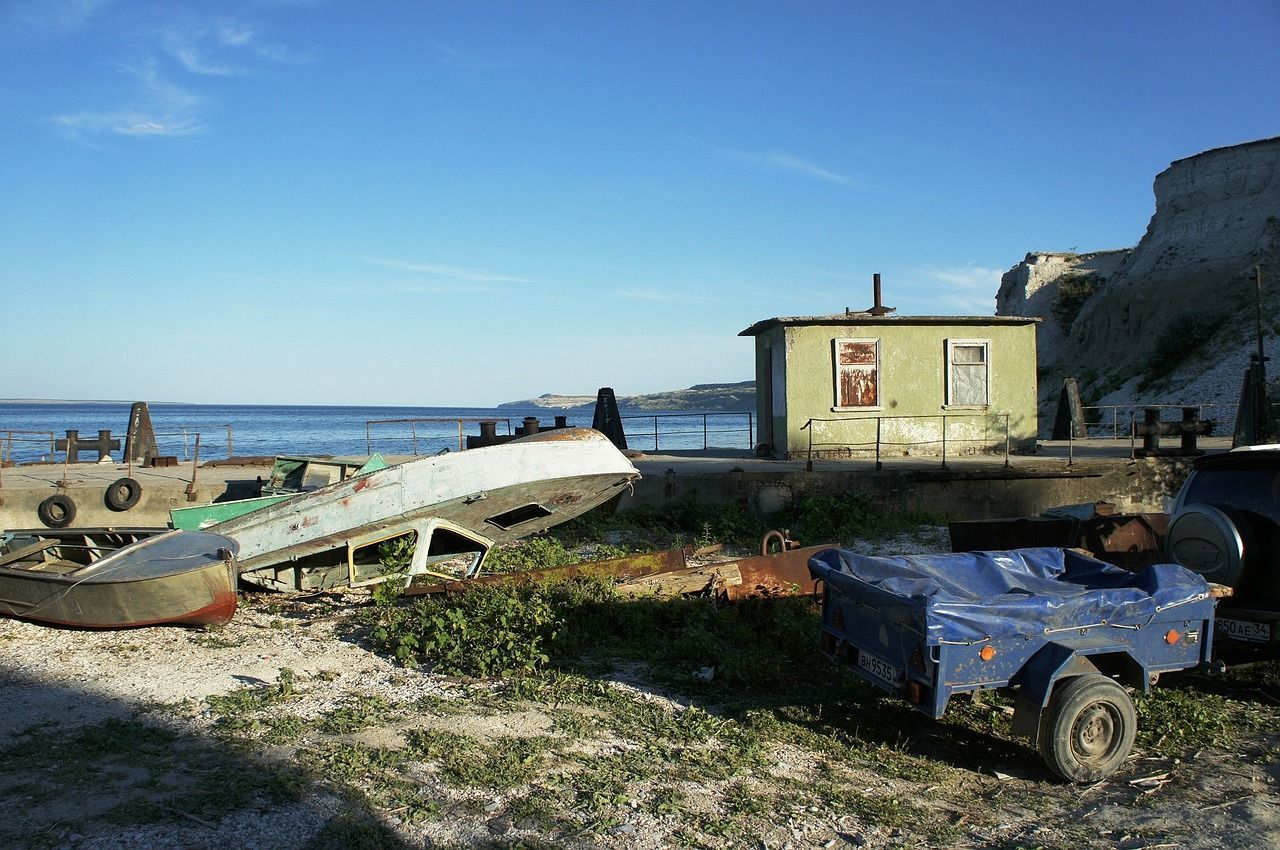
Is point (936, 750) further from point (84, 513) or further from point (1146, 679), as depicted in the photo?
point (84, 513)

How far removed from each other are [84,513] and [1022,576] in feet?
51.6

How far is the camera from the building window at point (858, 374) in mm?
18719

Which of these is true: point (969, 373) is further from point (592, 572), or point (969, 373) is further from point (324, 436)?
point (324, 436)

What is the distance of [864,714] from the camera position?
6410mm

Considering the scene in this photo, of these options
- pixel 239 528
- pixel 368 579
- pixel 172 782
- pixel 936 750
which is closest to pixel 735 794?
pixel 936 750

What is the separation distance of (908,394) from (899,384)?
0.30 metres

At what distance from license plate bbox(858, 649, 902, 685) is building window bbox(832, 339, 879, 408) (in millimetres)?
13324

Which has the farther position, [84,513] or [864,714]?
[84,513]

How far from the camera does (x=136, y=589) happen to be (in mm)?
8656

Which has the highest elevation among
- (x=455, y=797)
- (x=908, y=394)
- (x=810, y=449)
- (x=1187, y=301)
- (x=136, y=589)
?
(x=1187, y=301)

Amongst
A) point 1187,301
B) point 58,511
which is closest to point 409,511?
point 58,511

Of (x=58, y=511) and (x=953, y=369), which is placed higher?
(x=953, y=369)

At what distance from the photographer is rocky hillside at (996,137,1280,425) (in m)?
40.0

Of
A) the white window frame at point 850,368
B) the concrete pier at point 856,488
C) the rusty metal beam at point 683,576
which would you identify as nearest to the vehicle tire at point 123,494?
the concrete pier at point 856,488
